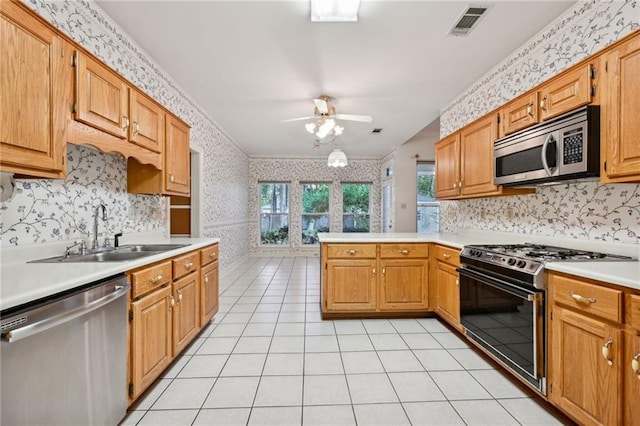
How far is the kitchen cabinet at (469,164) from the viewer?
2541mm

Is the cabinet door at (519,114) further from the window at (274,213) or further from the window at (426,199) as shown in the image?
the window at (274,213)

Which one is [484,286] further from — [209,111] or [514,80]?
[209,111]

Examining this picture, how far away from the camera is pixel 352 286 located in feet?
9.91

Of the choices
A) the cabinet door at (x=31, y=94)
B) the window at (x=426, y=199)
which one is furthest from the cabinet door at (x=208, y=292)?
the window at (x=426, y=199)

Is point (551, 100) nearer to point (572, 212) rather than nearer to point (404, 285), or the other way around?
point (572, 212)

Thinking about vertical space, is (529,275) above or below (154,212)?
below

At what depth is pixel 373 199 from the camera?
768 centimetres

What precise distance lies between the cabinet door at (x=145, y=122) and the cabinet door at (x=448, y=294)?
2853 mm

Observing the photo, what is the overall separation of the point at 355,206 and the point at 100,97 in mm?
6488

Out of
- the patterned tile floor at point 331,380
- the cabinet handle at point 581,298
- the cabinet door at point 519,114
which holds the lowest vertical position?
the patterned tile floor at point 331,380

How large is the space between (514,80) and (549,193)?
1191 millimetres

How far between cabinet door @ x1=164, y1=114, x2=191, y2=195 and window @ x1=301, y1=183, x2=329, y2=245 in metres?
4.80

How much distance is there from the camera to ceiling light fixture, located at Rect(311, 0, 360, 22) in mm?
1932

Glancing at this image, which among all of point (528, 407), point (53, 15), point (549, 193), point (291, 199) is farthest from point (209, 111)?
point (528, 407)
